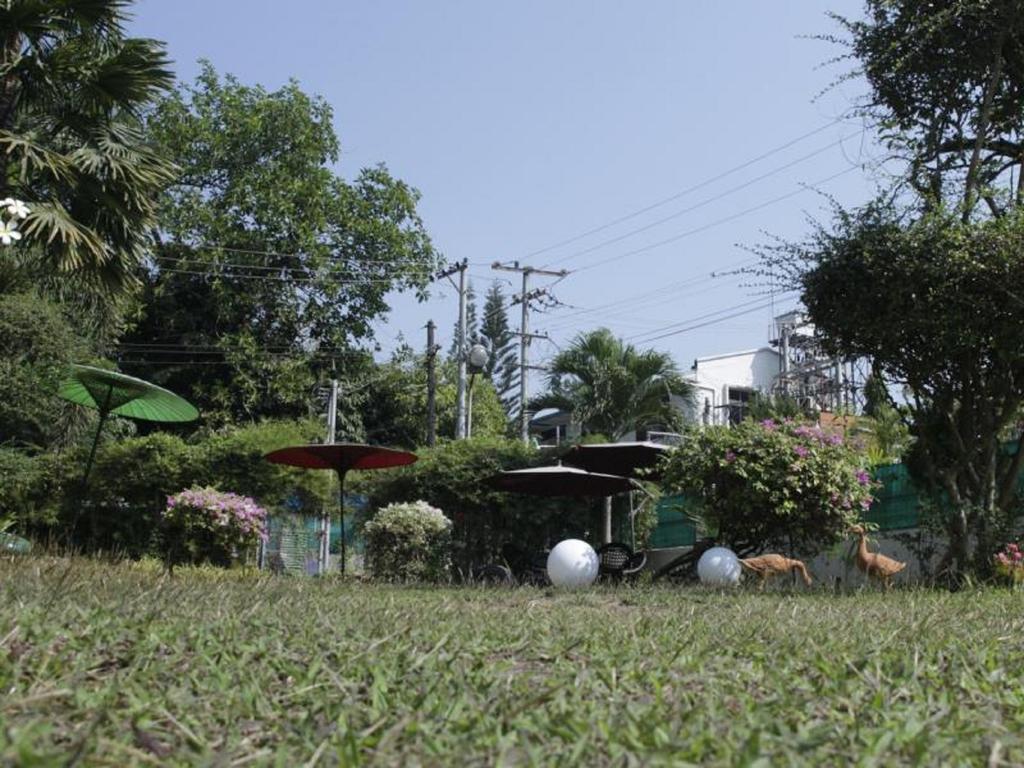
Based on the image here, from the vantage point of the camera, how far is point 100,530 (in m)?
17.7

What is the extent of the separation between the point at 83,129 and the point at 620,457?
741 centimetres

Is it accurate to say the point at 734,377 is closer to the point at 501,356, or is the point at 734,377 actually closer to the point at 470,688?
the point at 501,356

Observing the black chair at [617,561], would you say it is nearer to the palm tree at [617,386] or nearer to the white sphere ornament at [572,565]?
the white sphere ornament at [572,565]

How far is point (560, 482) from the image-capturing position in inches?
547

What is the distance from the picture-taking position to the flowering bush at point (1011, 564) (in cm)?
1003

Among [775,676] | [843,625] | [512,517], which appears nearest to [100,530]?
[512,517]

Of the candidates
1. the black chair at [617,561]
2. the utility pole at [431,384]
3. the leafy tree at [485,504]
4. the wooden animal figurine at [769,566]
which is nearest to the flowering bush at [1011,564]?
the wooden animal figurine at [769,566]

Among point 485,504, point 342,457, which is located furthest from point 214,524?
point 485,504

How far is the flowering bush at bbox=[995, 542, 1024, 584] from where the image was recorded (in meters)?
10.0

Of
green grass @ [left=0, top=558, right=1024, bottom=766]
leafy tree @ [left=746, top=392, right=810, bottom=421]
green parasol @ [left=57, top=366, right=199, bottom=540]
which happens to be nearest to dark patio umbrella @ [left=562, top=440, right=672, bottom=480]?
green parasol @ [left=57, top=366, right=199, bottom=540]

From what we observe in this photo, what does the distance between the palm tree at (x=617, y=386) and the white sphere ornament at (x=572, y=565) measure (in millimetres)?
17311

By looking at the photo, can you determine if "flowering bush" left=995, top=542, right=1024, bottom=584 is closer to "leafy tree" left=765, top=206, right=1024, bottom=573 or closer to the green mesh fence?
"leafy tree" left=765, top=206, right=1024, bottom=573

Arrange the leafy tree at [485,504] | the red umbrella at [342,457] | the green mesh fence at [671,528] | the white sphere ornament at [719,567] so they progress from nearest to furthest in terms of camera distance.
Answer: the white sphere ornament at [719,567]
the red umbrella at [342,457]
the leafy tree at [485,504]
the green mesh fence at [671,528]

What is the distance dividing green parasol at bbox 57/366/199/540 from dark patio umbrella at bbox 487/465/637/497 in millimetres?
3860
